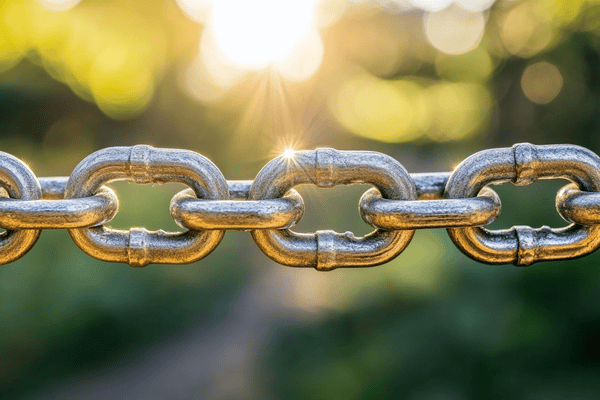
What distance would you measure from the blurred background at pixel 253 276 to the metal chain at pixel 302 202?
469 millimetres

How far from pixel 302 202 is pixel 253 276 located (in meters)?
3.36

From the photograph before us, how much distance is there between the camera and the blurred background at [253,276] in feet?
7.91

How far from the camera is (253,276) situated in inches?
160

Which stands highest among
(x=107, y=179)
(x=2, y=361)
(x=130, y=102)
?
(x=130, y=102)

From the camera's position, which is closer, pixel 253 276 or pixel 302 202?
pixel 302 202

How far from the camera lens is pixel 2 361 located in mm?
2594

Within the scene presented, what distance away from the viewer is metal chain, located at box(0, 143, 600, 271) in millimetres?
793

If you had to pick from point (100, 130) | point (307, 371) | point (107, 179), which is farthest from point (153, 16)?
point (107, 179)

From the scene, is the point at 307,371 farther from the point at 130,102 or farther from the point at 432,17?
the point at 432,17

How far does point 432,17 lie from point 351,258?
9746 millimetres

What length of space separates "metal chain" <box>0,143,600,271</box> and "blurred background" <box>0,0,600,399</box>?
469 millimetres

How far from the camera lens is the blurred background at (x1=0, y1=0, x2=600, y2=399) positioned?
2412mm

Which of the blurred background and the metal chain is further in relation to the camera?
the blurred background

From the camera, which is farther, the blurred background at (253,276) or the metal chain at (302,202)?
the blurred background at (253,276)
